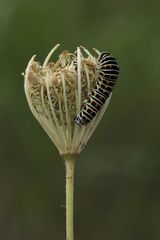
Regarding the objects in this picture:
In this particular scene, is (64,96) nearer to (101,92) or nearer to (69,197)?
(101,92)

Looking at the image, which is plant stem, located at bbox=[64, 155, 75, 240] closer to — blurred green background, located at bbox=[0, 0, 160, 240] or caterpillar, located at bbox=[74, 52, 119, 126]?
caterpillar, located at bbox=[74, 52, 119, 126]

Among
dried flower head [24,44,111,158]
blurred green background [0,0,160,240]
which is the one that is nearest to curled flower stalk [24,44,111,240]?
dried flower head [24,44,111,158]

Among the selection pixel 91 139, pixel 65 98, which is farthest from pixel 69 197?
pixel 91 139

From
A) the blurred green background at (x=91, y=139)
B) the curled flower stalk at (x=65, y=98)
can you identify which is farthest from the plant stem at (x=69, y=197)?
the blurred green background at (x=91, y=139)

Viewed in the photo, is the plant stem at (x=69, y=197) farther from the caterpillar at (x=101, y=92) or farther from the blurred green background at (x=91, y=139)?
the blurred green background at (x=91, y=139)

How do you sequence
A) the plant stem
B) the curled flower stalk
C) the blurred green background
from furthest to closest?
the blurred green background
the curled flower stalk
the plant stem

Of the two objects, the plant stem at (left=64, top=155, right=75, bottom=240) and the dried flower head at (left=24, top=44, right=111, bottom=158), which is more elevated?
the dried flower head at (left=24, top=44, right=111, bottom=158)
